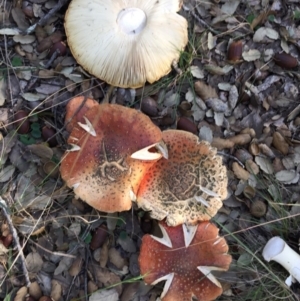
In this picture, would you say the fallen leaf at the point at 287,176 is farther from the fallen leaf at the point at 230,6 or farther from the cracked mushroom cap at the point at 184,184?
the fallen leaf at the point at 230,6

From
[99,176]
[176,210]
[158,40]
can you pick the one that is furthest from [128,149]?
[158,40]

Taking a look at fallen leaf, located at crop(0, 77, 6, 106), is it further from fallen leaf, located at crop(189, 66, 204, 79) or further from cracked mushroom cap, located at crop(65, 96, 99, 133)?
fallen leaf, located at crop(189, 66, 204, 79)

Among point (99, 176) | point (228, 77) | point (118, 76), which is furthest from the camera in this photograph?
point (228, 77)

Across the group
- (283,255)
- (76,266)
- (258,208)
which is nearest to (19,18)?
(76,266)

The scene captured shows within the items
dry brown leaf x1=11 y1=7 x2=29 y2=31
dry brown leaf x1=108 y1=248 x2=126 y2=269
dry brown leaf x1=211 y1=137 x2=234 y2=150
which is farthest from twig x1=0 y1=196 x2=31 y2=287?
dry brown leaf x1=211 y1=137 x2=234 y2=150

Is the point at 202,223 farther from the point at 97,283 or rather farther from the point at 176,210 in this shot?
the point at 97,283

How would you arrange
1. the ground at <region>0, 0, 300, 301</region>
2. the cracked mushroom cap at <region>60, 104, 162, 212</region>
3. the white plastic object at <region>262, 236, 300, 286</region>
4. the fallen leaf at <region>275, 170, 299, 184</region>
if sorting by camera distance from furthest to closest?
1. the fallen leaf at <region>275, 170, 299, 184</region>
2. the ground at <region>0, 0, 300, 301</region>
3. the white plastic object at <region>262, 236, 300, 286</region>
4. the cracked mushroom cap at <region>60, 104, 162, 212</region>
